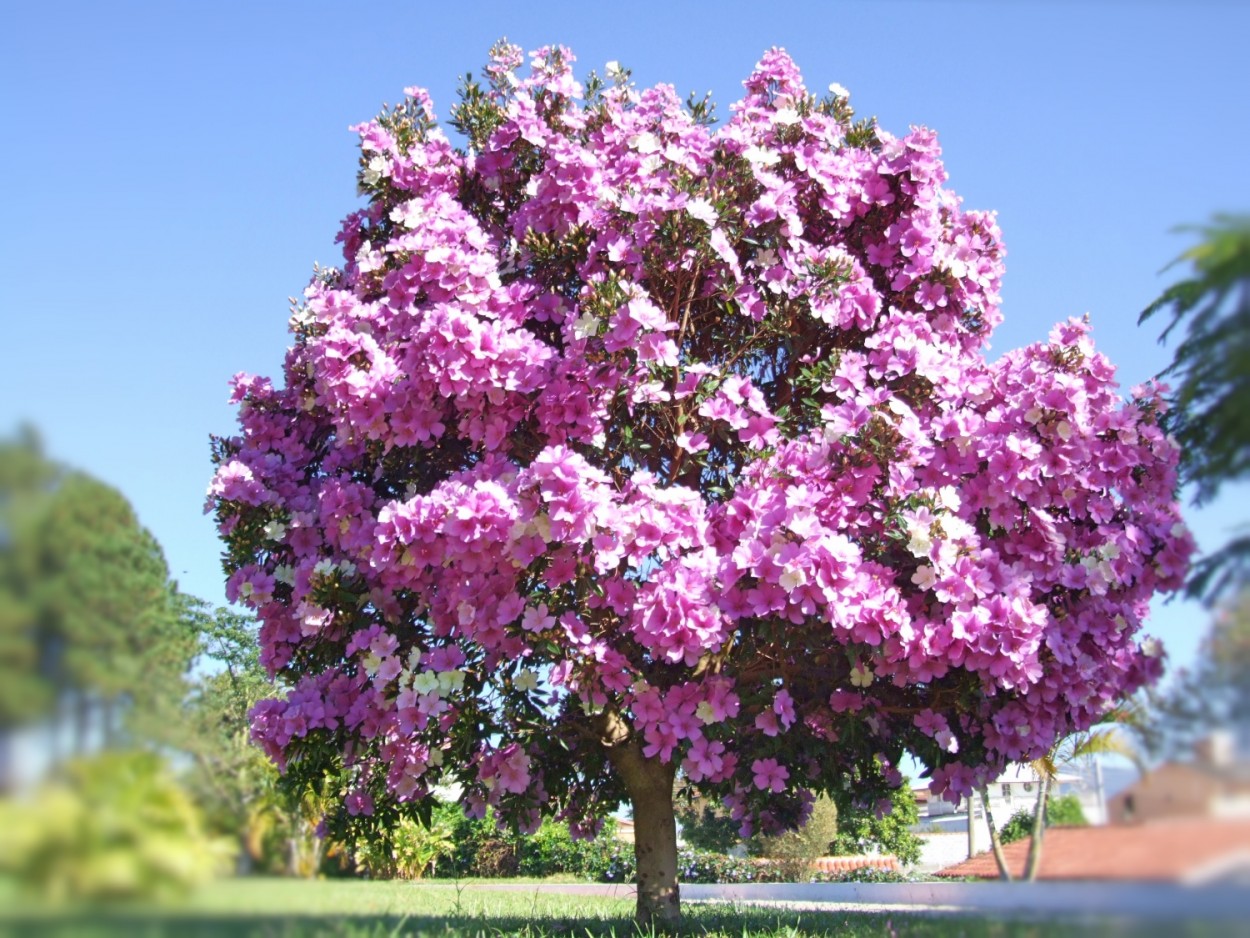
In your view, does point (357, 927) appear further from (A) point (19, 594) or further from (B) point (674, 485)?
(B) point (674, 485)

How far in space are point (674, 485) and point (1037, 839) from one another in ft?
11.7

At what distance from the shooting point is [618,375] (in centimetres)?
561

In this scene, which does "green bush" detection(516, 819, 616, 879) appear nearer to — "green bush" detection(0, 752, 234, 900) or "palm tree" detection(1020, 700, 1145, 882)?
"palm tree" detection(1020, 700, 1145, 882)

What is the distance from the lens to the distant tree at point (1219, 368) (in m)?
2.24

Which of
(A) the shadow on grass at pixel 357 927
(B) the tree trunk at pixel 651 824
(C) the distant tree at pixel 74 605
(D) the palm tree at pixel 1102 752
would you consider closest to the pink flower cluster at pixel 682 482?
(B) the tree trunk at pixel 651 824

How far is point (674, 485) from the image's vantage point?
19.9 ft

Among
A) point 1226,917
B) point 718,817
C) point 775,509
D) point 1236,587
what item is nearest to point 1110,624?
point 775,509

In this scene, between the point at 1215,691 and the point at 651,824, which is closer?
the point at 1215,691

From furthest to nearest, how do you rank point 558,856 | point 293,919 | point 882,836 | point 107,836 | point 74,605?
point 882,836
point 558,856
point 293,919
point 74,605
point 107,836

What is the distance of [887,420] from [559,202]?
7.60 ft

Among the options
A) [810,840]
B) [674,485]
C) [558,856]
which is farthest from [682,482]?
[558,856]

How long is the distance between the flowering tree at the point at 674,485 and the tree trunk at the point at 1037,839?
2.08 m

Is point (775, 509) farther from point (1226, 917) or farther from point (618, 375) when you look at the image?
point (1226, 917)

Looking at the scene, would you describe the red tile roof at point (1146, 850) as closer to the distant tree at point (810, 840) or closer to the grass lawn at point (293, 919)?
the grass lawn at point (293, 919)
